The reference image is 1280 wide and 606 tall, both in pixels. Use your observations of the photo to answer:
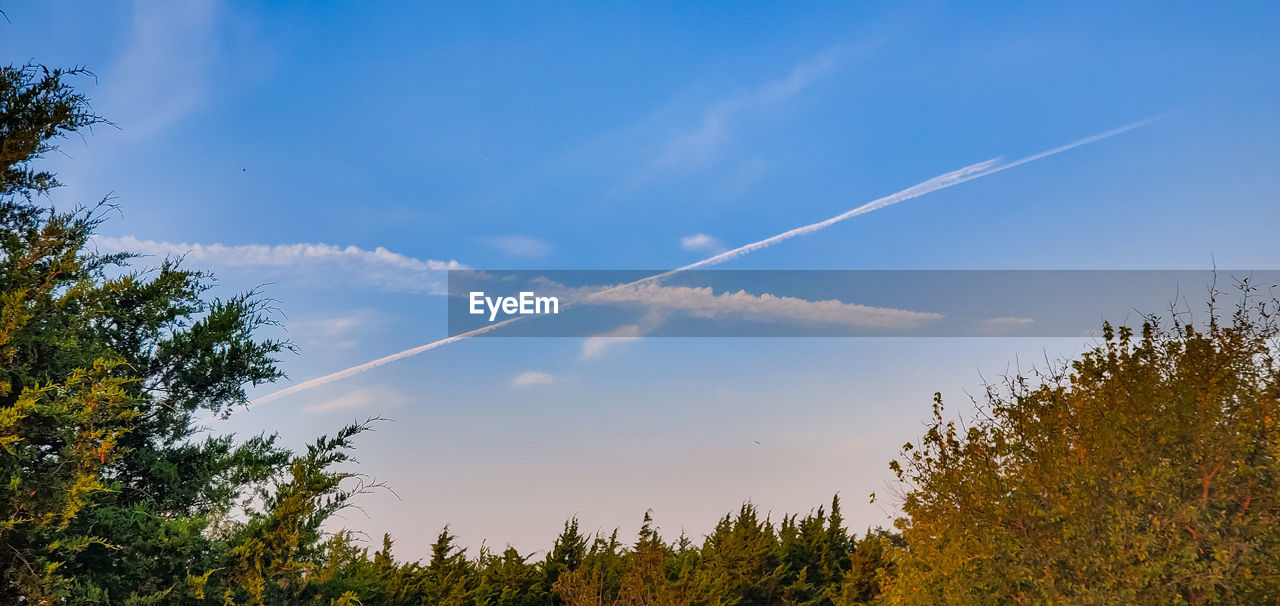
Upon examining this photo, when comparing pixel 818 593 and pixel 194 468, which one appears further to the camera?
pixel 818 593

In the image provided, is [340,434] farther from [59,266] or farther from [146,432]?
[59,266]

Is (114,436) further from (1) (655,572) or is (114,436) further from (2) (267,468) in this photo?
(1) (655,572)

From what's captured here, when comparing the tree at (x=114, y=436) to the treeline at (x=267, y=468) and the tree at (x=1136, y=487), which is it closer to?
the treeline at (x=267, y=468)

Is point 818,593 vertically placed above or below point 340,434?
below

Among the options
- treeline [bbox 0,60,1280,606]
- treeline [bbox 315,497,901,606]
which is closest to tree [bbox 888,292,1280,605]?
treeline [bbox 0,60,1280,606]

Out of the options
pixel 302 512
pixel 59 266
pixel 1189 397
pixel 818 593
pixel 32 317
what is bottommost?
pixel 818 593

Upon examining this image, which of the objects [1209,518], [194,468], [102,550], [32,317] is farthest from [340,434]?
[1209,518]

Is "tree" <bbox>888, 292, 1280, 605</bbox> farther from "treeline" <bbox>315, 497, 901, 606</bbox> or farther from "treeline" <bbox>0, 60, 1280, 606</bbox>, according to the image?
"treeline" <bbox>315, 497, 901, 606</bbox>
